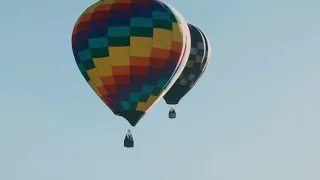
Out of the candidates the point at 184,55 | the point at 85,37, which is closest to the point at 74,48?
the point at 85,37

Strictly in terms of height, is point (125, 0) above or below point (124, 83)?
above

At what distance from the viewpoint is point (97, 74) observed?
74.4m

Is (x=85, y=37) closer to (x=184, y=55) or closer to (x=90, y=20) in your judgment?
(x=90, y=20)

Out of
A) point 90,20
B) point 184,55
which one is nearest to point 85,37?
point 90,20

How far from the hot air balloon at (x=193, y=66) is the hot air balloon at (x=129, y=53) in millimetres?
7995

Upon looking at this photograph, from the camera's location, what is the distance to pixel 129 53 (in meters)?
73.8

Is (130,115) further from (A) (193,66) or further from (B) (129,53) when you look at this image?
(A) (193,66)

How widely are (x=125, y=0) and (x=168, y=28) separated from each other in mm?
2962

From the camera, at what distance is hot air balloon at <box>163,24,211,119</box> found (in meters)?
83.2

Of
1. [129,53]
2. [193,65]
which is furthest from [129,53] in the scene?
[193,65]

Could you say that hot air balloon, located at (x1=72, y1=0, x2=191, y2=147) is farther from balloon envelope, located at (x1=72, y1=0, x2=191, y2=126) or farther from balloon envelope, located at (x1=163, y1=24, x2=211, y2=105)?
balloon envelope, located at (x1=163, y1=24, x2=211, y2=105)

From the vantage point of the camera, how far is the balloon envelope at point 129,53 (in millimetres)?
73812

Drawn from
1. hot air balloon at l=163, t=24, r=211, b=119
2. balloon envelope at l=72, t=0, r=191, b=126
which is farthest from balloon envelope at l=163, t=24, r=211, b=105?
balloon envelope at l=72, t=0, r=191, b=126

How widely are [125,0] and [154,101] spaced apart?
604 centimetres
